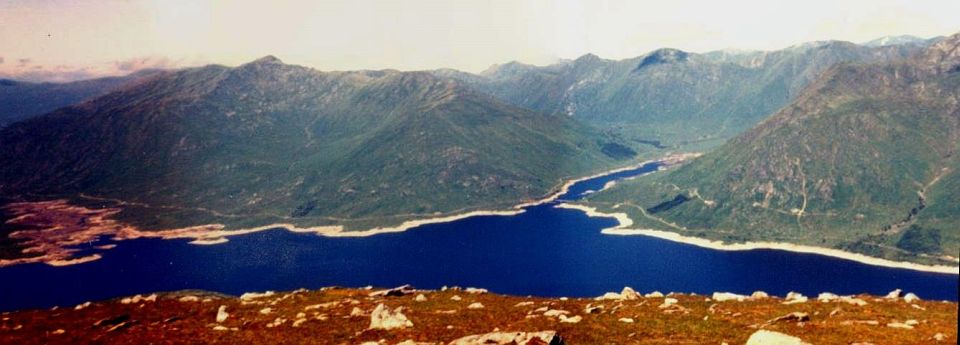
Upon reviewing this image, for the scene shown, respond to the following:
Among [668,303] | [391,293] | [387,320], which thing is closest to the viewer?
[387,320]

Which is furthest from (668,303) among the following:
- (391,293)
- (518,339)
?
(391,293)

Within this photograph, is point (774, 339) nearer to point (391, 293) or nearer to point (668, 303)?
point (668, 303)

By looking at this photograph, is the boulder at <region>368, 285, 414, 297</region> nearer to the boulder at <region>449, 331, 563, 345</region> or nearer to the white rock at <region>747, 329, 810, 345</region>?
the boulder at <region>449, 331, 563, 345</region>

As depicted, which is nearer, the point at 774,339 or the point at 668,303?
the point at 774,339

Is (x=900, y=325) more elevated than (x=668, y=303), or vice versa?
(x=900, y=325)

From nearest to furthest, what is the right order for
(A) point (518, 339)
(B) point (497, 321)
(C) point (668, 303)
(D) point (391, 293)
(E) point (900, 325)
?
(A) point (518, 339) → (E) point (900, 325) → (B) point (497, 321) → (C) point (668, 303) → (D) point (391, 293)

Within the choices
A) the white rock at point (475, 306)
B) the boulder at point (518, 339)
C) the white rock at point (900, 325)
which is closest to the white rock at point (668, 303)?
the white rock at point (900, 325)

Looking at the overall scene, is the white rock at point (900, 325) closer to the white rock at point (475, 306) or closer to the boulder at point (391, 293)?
the white rock at point (475, 306)

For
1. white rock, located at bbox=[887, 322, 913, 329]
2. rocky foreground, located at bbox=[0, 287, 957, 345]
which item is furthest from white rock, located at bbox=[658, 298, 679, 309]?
white rock, located at bbox=[887, 322, 913, 329]
